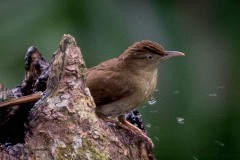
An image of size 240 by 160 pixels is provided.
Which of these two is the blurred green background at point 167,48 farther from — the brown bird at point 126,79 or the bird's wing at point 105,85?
the bird's wing at point 105,85

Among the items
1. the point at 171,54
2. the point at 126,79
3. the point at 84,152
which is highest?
the point at 171,54

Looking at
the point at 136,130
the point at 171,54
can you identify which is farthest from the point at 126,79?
the point at 136,130

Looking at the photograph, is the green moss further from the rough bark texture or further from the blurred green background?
the blurred green background

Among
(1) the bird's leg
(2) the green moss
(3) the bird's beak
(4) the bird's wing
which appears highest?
(3) the bird's beak

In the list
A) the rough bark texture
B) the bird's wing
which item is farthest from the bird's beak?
the rough bark texture

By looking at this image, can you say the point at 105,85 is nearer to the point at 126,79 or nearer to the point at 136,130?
the point at 126,79

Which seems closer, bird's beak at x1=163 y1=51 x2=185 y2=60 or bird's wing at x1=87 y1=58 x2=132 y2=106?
bird's wing at x1=87 y1=58 x2=132 y2=106
